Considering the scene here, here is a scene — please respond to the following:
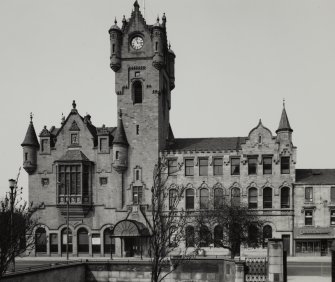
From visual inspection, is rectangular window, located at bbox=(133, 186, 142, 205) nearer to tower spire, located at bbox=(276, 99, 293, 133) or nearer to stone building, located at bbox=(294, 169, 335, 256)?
tower spire, located at bbox=(276, 99, 293, 133)

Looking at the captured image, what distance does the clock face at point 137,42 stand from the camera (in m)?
63.2

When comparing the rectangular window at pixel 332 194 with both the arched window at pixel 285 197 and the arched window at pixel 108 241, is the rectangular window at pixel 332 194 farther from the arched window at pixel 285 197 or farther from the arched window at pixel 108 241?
the arched window at pixel 108 241

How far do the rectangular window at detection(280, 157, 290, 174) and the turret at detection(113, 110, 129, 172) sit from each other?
17.9 m

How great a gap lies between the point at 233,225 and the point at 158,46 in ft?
76.8

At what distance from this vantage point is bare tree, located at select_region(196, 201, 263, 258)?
5125 centimetres

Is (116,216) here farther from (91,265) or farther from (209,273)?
(209,273)

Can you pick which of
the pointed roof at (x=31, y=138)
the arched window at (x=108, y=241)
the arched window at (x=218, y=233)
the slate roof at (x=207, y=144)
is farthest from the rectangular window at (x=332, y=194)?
the pointed roof at (x=31, y=138)

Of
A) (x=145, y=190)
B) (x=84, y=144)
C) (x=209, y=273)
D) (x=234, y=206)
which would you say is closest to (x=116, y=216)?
(x=145, y=190)

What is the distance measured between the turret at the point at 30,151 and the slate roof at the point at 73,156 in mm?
3554

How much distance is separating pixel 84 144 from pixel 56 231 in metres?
10.7

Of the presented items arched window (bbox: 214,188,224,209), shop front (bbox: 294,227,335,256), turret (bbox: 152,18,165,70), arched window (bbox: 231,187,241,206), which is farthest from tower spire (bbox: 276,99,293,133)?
turret (bbox: 152,18,165,70)

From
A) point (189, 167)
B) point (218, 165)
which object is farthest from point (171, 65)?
point (218, 165)

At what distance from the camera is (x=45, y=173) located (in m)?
62.8

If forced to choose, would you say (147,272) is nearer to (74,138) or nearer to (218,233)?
(218,233)
